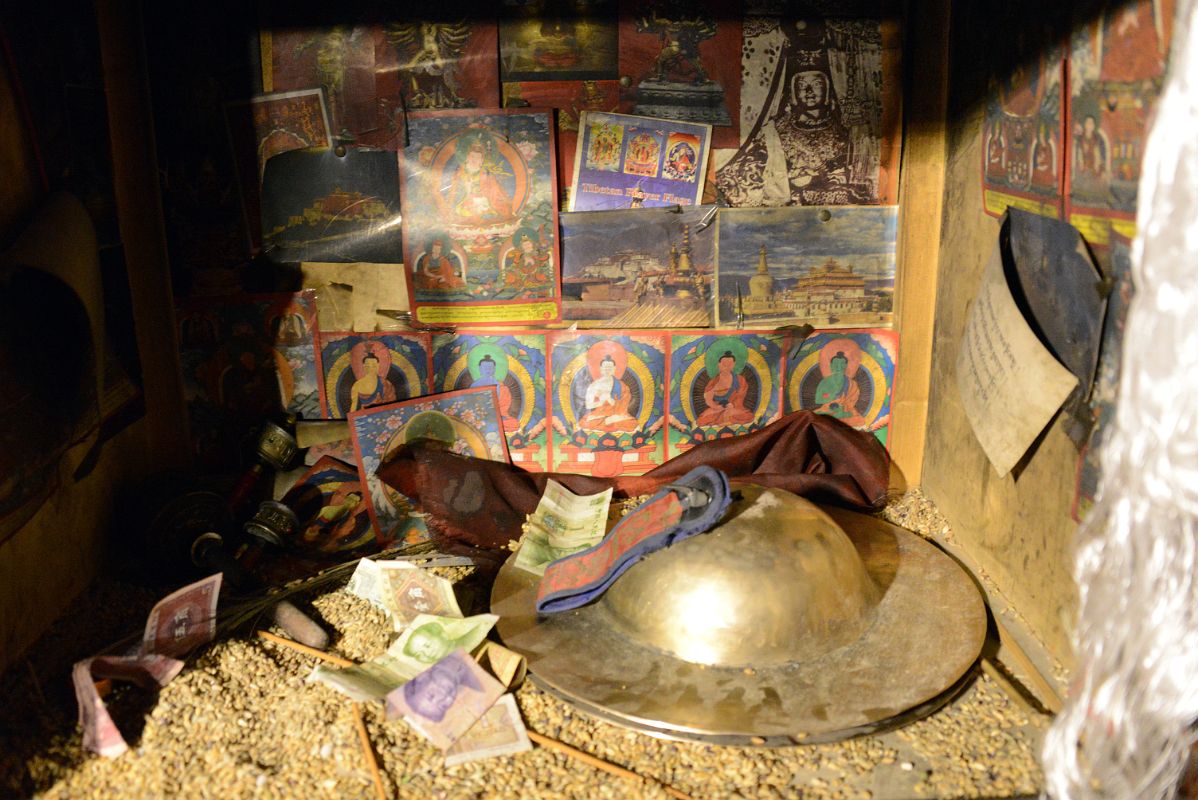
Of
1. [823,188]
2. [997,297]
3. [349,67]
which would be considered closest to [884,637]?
[997,297]

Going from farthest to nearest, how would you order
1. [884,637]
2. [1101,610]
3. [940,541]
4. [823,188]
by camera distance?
[823,188] < [940,541] < [884,637] < [1101,610]

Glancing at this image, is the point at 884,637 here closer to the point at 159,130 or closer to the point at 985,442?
the point at 985,442

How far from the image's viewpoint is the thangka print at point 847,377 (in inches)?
152

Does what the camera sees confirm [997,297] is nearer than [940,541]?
Yes

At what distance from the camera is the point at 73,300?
305 cm

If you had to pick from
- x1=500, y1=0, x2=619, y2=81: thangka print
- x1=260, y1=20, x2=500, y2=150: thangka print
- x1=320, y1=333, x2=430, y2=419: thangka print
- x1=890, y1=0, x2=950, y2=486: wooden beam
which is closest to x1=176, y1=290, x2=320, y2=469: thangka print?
x1=320, y1=333, x2=430, y2=419: thangka print

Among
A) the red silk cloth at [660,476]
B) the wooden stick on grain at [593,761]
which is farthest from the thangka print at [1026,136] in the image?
the wooden stick on grain at [593,761]

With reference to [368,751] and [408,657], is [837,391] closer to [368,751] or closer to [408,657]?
[408,657]

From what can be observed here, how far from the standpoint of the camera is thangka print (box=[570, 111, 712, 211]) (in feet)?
12.0

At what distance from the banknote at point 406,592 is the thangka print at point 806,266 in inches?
61.5

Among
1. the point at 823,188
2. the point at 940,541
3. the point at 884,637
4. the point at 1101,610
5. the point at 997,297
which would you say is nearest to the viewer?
the point at 1101,610

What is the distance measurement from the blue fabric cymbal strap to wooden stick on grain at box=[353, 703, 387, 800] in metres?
0.63

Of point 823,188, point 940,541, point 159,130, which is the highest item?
point 159,130

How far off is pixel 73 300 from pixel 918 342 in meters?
2.99
